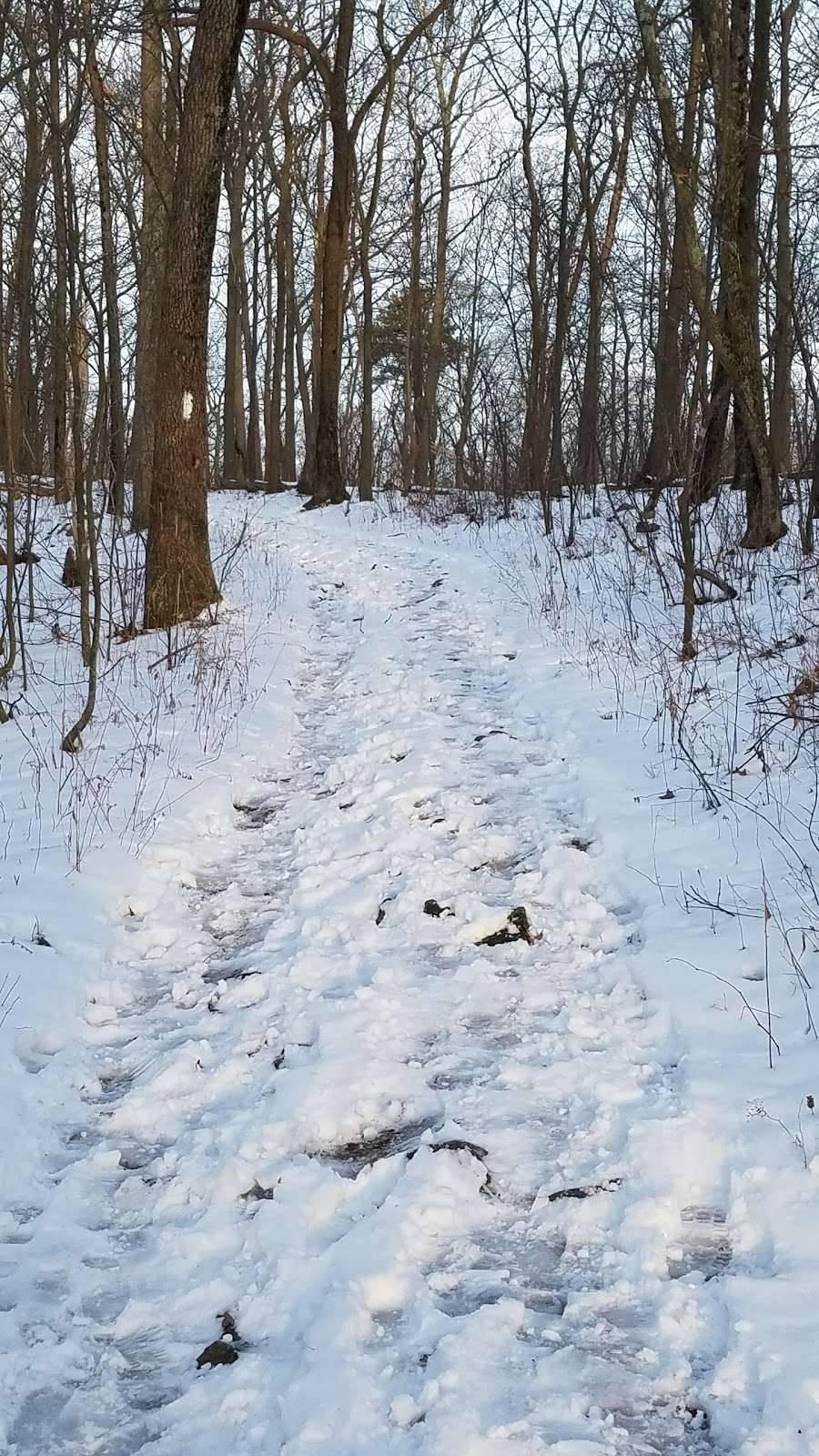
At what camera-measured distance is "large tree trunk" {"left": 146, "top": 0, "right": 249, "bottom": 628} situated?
8484 millimetres

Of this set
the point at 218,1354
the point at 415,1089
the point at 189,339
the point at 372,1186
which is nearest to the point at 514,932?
the point at 415,1089

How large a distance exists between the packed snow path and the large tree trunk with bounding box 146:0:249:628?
189 inches

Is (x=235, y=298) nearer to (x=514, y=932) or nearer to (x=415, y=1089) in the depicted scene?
(x=514, y=932)

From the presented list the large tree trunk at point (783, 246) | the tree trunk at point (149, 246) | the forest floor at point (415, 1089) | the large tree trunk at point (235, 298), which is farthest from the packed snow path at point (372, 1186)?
the large tree trunk at point (235, 298)

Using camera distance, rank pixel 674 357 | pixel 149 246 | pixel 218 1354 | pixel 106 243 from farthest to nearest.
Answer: pixel 149 246
pixel 674 357
pixel 106 243
pixel 218 1354

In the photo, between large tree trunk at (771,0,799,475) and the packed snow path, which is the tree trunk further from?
the packed snow path

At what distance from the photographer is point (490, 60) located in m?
15.2

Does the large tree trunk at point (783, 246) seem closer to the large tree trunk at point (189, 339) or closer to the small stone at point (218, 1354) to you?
the large tree trunk at point (189, 339)

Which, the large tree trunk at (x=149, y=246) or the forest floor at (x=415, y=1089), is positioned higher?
the large tree trunk at (x=149, y=246)

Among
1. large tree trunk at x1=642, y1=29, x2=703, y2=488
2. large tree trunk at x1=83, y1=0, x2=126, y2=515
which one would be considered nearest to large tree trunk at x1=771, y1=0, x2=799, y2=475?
large tree trunk at x1=642, y1=29, x2=703, y2=488

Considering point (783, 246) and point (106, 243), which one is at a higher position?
point (783, 246)

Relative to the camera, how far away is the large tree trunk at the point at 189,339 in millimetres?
8484

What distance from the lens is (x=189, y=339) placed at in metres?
8.80

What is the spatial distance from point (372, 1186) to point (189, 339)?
25.7ft
